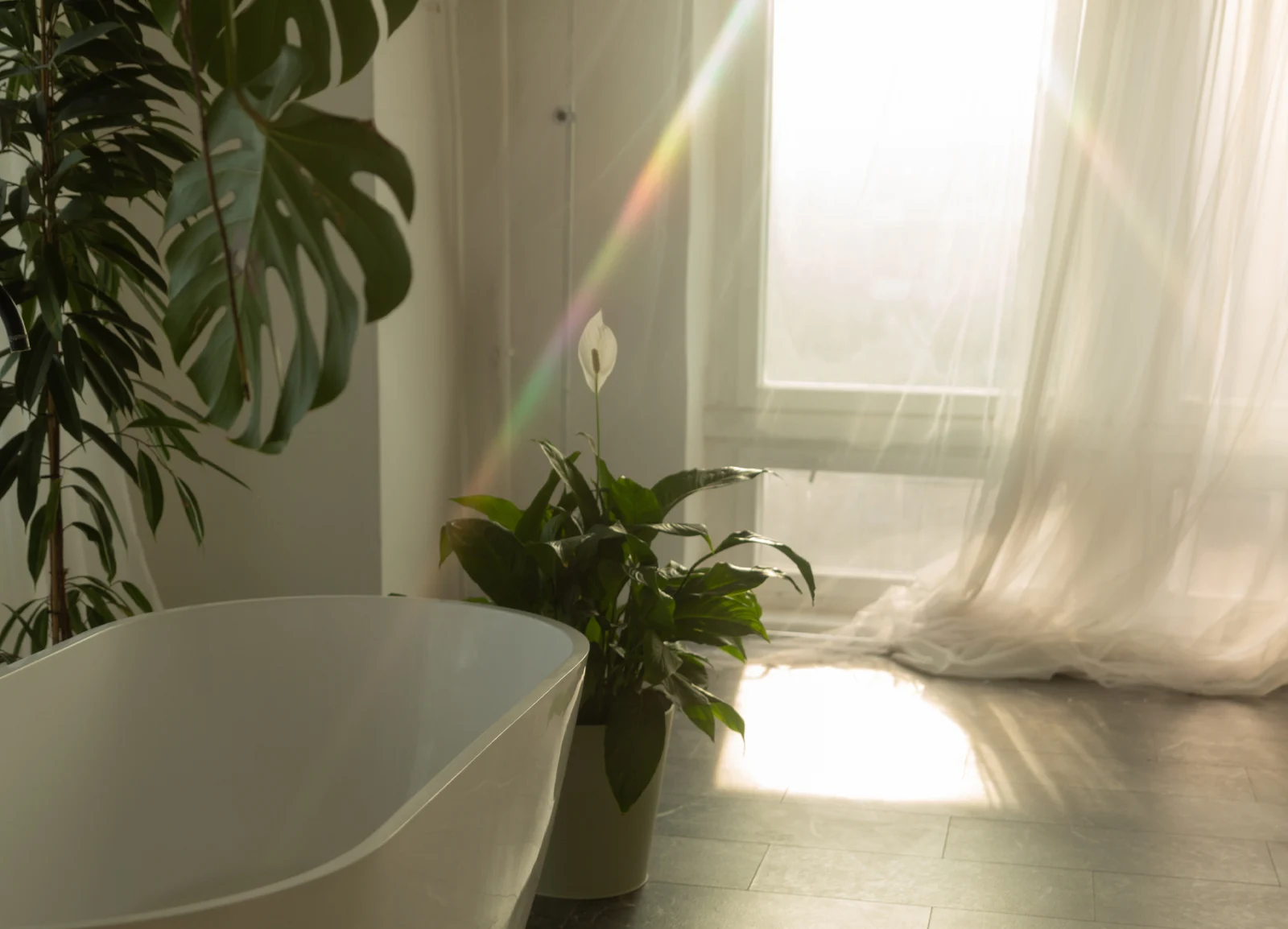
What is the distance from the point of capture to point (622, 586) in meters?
2.01

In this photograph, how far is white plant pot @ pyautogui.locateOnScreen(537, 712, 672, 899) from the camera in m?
2.05

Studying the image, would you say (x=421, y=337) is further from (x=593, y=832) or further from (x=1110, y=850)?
(x=1110, y=850)

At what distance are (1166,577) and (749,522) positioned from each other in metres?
1.05

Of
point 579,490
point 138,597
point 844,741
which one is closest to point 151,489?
point 138,597

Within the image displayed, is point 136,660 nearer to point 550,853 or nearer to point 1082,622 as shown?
point 550,853

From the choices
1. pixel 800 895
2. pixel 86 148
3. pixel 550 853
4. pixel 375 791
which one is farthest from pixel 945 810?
pixel 86 148

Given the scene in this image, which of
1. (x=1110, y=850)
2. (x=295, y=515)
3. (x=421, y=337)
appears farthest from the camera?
(x=421, y=337)

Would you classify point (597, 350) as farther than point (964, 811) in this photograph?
No

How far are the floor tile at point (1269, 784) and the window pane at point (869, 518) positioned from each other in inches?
36.6

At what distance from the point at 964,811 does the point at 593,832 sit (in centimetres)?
78

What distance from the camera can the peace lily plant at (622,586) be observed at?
197 cm

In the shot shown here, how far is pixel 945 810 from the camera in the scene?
2.48 meters

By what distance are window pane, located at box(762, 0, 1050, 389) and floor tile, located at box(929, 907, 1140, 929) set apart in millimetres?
1548

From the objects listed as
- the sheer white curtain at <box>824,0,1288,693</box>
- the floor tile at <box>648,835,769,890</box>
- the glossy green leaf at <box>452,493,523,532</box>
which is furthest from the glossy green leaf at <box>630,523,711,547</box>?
the sheer white curtain at <box>824,0,1288,693</box>
